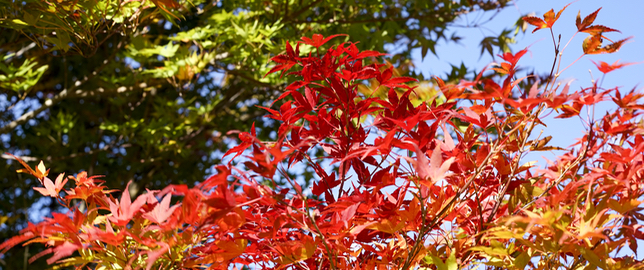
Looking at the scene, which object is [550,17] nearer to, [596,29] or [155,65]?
[596,29]

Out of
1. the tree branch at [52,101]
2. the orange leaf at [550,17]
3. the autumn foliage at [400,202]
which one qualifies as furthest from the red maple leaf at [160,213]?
the tree branch at [52,101]

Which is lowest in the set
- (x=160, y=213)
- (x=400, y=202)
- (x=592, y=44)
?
(x=160, y=213)

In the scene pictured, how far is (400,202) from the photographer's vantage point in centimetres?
80

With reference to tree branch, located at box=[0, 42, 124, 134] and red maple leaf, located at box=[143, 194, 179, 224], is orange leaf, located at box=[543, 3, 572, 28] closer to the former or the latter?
red maple leaf, located at box=[143, 194, 179, 224]

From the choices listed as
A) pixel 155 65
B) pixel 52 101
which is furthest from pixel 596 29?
pixel 155 65

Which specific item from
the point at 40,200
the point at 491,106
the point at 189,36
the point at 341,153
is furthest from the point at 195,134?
the point at 491,106

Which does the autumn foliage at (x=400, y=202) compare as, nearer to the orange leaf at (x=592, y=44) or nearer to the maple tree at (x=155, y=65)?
the orange leaf at (x=592, y=44)

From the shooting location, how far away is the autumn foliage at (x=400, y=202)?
0.62 m

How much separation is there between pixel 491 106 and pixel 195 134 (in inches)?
92.1

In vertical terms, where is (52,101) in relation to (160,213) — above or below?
above

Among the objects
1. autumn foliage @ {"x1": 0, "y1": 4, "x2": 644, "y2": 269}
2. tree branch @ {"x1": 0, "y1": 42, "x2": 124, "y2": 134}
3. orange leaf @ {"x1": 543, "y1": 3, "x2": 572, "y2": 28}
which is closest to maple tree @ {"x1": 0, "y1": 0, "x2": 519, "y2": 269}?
tree branch @ {"x1": 0, "y1": 42, "x2": 124, "y2": 134}

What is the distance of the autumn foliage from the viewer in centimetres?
62

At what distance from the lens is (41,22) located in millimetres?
1288

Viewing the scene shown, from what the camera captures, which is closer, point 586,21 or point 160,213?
point 160,213
